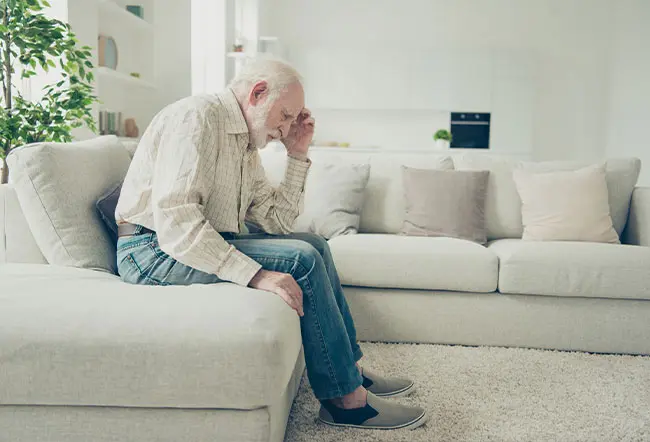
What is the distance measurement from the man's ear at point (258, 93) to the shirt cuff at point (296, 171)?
40cm

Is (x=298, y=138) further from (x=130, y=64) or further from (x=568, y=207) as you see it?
(x=130, y=64)

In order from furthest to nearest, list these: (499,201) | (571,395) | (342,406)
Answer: (499,201) < (571,395) < (342,406)

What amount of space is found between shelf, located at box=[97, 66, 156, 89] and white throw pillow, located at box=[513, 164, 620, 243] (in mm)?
3167

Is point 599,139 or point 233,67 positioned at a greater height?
point 233,67

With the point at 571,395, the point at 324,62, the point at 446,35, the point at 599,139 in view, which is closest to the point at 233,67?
the point at 324,62

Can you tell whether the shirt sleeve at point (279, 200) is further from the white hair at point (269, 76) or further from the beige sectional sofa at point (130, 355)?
the beige sectional sofa at point (130, 355)

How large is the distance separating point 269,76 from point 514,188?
202cm

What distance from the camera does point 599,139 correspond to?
25.7 feet

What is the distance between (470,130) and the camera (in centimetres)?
770

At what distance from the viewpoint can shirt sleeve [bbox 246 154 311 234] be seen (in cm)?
217

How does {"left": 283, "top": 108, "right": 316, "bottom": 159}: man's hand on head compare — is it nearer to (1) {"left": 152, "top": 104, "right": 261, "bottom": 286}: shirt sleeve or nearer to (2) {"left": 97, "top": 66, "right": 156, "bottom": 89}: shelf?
(1) {"left": 152, "top": 104, "right": 261, "bottom": 286}: shirt sleeve

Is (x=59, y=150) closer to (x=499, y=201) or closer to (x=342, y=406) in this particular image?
(x=342, y=406)

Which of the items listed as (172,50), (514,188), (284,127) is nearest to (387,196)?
(514,188)

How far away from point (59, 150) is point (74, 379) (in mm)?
929
